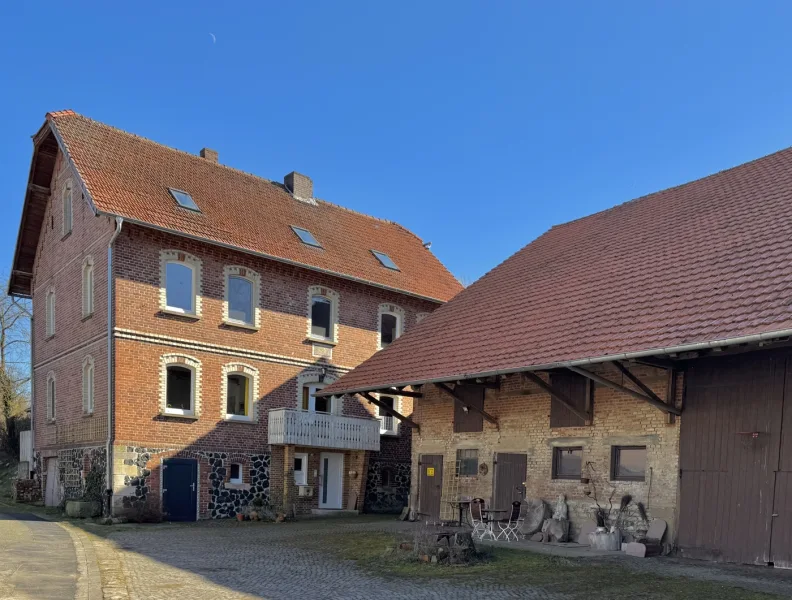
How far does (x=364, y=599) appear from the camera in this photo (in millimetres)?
8570

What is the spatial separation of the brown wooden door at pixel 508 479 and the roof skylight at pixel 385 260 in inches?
463

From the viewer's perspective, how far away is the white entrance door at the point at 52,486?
22.7m

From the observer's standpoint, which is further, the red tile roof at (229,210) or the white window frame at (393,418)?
the white window frame at (393,418)

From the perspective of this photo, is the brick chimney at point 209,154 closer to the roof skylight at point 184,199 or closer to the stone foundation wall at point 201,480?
the roof skylight at point 184,199

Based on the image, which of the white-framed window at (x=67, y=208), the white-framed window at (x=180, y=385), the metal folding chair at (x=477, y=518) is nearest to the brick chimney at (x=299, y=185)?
the white-framed window at (x=67, y=208)

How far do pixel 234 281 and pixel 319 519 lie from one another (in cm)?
730

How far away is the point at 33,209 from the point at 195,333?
31.9 ft

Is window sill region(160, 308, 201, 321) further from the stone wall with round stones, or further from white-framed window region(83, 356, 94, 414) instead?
the stone wall with round stones

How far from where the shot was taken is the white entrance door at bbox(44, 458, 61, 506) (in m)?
22.7

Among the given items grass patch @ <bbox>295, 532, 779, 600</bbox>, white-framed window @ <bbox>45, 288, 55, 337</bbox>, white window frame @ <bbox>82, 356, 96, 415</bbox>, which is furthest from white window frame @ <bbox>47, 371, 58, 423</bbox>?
grass patch @ <bbox>295, 532, 779, 600</bbox>

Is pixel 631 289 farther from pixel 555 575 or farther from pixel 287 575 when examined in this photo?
pixel 287 575

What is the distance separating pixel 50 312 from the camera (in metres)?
24.6

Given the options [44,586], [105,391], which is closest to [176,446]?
[105,391]

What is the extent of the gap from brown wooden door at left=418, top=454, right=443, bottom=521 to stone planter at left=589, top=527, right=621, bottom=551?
17.1ft
